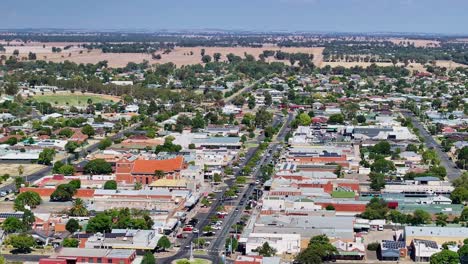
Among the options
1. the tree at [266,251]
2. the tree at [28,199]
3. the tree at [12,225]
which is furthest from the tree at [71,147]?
the tree at [266,251]

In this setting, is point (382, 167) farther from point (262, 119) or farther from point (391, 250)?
point (262, 119)

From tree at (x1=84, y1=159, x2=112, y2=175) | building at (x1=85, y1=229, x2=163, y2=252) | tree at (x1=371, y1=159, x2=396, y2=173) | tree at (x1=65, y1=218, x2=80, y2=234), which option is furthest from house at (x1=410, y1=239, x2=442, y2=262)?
tree at (x1=84, y1=159, x2=112, y2=175)

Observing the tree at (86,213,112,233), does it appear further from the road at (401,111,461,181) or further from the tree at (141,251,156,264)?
the road at (401,111,461,181)

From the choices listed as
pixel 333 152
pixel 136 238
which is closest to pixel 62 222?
pixel 136 238

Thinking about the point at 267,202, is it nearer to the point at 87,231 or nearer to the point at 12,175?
the point at 87,231

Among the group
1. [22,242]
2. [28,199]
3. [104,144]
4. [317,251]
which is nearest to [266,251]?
[317,251]

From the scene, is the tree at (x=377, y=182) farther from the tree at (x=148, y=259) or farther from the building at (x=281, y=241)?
the tree at (x=148, y=259)
